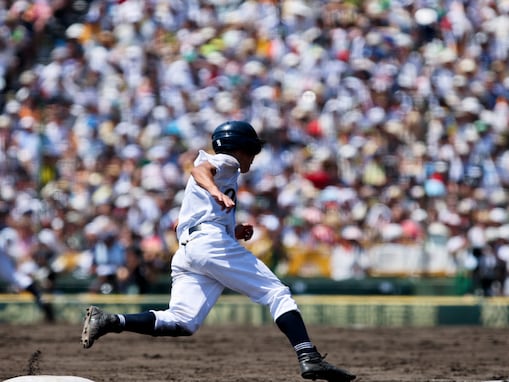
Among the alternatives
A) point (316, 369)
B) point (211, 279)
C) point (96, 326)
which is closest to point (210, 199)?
point (211, 279)

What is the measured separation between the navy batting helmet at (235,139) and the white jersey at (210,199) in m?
0.08

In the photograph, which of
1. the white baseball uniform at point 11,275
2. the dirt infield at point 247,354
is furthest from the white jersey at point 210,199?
the white baseball uniform at point 11,275

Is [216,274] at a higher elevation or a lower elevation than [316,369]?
higher

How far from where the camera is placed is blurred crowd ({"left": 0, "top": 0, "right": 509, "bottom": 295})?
13.6 meters

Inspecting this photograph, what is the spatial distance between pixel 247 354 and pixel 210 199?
12.9 feet

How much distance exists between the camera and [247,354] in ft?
32.0

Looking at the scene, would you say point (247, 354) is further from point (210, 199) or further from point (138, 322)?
point (210, 199)

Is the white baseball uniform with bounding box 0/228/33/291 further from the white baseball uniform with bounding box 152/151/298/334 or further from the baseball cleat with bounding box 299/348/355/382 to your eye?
the baseball cleat with bounding box 299/348/355/382

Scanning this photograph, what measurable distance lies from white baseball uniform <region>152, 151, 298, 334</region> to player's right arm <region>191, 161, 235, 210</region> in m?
0.11

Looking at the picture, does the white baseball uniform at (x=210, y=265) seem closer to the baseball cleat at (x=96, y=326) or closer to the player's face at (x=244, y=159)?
the player's face at (x=244, y=159)

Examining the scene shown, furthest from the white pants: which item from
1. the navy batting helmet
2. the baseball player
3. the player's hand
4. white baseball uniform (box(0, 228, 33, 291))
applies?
white baseball uniform (box(0, 228, 33, 291))

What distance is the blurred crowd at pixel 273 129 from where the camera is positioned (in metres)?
13.6

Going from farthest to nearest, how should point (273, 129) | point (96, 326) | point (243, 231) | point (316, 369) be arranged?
point (273, 129) → point (243, 231) → point (96, 326) → point (316, 369)

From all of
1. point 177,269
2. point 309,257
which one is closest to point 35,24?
point 309,257
